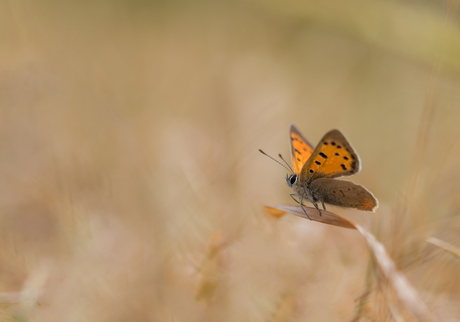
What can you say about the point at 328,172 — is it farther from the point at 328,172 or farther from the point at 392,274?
the point at 392,274

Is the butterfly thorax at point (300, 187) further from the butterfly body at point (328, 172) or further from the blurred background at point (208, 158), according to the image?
the blurred background at point (208, 158)

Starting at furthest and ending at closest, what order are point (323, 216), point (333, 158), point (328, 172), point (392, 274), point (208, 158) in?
point (208, 158)
point (328, 172)
point (333, 158)
point (323, 216)
point (392, 274)

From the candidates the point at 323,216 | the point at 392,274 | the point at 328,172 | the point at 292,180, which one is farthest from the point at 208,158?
the point at 392,274

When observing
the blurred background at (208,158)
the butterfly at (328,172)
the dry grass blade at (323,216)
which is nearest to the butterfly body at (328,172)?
the butterfly at (328,172)

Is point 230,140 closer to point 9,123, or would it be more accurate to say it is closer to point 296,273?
point 296,273

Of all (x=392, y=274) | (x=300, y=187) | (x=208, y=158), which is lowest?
(x=208, y=158)

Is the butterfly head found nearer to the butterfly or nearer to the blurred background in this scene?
the butterfly

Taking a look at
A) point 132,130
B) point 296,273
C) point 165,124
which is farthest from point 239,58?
point 296,273

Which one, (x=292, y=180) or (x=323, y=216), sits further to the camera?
(x=292, y=180)
